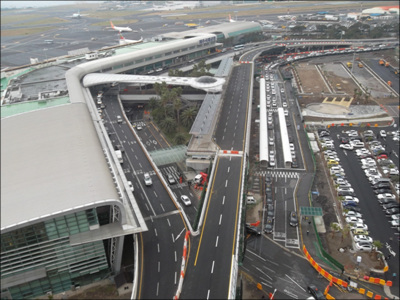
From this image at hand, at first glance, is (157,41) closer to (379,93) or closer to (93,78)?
(93,78)

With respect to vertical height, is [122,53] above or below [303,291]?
above

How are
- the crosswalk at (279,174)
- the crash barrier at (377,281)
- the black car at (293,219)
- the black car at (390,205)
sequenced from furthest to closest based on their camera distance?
the crosswalk at (279,174) → the black car at (390,205) → the black car at (293,219) → the crash barrier at (377,281)

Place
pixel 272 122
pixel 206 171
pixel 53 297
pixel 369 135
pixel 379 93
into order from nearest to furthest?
pixel 53 297 < pixel 206 171 < pixel 369 135 < pixel 272 122 < pixel 379 93

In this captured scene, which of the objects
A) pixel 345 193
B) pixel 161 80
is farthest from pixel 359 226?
pixel 161 80

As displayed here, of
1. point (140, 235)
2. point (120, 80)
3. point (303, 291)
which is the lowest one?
point (303, 291)

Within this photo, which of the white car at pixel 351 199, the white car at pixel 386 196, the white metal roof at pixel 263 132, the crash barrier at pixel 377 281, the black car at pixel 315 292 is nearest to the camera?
the black car at pixel 315 292

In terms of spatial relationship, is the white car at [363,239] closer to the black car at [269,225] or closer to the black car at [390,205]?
the black car at [390,205]

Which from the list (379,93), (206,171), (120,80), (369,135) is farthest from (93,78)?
(379,93)

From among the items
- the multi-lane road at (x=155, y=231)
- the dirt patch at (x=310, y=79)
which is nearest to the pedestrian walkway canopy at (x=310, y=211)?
the multi-lane road at (x=155, y=231)
